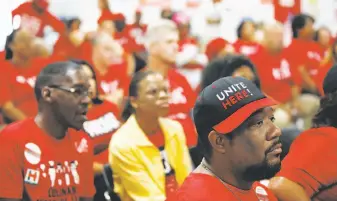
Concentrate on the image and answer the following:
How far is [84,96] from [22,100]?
2172mm

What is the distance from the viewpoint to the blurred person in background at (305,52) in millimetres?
7840

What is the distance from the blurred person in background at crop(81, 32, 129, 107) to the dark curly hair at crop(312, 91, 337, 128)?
10.1 feet

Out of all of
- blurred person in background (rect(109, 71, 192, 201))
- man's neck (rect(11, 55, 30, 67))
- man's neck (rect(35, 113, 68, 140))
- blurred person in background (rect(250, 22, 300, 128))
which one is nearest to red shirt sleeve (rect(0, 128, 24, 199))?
man's neck (rect(35, 113, 68, 140))

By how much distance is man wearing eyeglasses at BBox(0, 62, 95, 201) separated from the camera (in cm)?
329

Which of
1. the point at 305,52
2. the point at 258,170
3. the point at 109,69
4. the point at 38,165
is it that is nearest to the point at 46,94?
the point at 38,165

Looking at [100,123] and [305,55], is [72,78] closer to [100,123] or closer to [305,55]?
[100,123]

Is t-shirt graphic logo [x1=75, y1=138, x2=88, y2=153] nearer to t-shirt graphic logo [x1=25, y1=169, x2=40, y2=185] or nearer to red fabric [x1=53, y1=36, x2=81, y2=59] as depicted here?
t-shirt graphic logo [x1=25, y1=169, x2=40, y2=185]

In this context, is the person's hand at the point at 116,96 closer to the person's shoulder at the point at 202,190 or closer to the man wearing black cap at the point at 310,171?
the man wearing black cap at the point at 310,171

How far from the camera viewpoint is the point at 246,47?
311 inches

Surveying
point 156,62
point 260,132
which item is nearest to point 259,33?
point 156,62

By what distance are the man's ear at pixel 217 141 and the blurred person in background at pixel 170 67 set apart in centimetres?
301

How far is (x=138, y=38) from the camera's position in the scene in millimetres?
9086

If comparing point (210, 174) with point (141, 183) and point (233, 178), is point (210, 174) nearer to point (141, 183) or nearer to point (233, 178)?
point (233, 178)

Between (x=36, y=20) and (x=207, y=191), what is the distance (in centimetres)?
528
